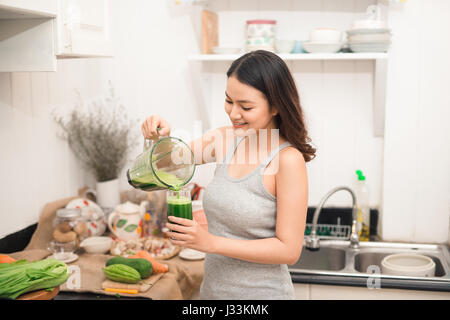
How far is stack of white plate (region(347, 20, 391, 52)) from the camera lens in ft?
6.69

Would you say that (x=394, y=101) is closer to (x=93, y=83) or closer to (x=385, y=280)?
(x=385, y=280)

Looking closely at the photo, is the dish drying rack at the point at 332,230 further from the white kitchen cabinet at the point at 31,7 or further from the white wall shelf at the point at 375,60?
the white kitchen cabinet at the point at 31,7

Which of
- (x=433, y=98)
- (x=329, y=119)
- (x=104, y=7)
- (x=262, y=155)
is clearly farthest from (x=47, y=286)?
(x=433, y=98)

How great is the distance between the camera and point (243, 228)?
1.36 metres

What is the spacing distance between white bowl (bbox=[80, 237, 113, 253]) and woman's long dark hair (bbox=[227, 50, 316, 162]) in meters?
1.05

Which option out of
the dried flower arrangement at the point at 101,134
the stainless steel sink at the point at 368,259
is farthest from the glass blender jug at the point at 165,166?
the stainless steel sink at the point at 368,259

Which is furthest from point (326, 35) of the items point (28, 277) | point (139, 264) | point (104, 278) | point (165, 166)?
point (28, 277)

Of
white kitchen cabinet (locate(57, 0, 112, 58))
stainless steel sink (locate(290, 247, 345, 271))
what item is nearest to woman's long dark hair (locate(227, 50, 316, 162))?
white kitchen cabinet (locate(57, 0, 112, 58))

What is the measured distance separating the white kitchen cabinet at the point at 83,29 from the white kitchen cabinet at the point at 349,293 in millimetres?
1129

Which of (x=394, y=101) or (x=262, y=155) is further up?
(x=394, y=101)

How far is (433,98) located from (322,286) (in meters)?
0.95

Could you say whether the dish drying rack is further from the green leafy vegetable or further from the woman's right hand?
the green leafy vegetable
